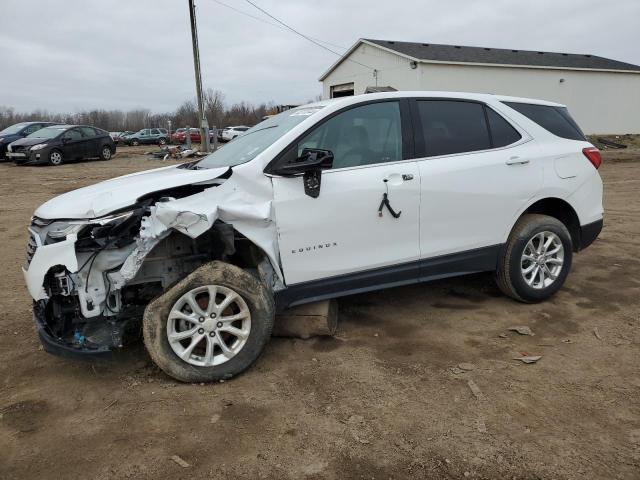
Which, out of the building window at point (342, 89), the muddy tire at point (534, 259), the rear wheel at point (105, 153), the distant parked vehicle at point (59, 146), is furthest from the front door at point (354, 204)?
the building window at point (342, 89)

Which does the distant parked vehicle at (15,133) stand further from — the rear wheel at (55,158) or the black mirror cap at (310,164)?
the black mirror cap at (310,164)

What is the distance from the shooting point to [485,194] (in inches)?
159

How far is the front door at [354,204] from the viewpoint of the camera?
3416 millimetres

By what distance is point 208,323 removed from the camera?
3248 mm

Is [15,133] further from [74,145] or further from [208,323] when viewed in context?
[208,323]

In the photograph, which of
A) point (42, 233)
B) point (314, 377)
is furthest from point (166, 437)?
point (42, 233)

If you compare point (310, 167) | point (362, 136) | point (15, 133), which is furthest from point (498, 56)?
point (310, 167)

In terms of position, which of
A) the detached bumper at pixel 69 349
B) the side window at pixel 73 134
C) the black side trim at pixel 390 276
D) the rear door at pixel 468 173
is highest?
the side window at pixel 73 134

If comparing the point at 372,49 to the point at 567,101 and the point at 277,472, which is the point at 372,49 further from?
the point at 277,472

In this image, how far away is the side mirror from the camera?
3324mm

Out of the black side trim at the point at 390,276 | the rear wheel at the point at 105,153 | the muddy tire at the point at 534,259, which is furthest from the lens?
the rear wheel at the point at 105,153

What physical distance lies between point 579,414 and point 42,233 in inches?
138

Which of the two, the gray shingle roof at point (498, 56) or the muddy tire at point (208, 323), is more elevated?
the gray shingle roof at point (498, 56)

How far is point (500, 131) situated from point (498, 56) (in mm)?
28624
